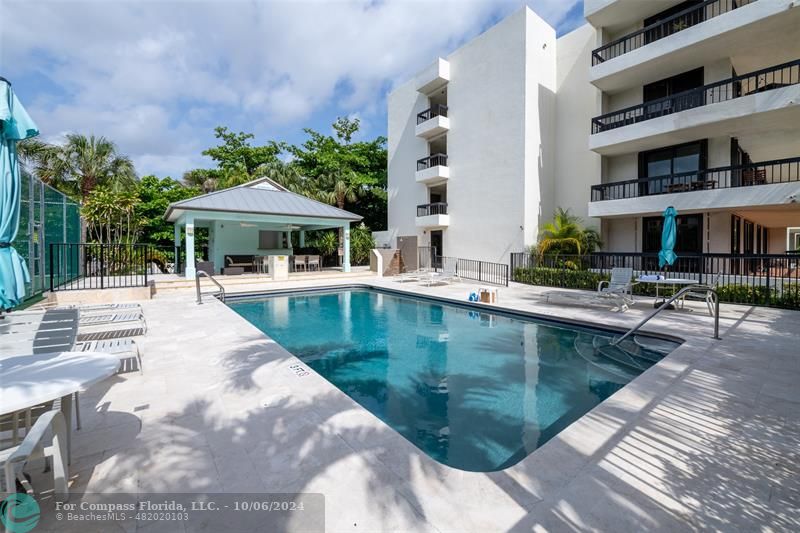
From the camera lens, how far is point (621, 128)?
15.2 m

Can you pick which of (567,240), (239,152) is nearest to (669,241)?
(567,240)

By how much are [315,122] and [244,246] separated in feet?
49.6

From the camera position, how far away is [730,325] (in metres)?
7.83

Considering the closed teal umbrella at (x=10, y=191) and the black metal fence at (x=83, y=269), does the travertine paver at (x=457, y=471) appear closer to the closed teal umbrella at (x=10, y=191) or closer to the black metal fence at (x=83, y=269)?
the closed teal umbrella at (x=10, y=191)

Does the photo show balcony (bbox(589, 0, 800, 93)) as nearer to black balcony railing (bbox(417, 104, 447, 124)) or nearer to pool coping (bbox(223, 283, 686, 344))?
black balcony railing (bbox(417, 104, 447, 124))

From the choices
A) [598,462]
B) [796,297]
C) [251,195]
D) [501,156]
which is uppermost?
[501,156]

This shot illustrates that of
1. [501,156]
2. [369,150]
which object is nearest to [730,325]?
[501,156]

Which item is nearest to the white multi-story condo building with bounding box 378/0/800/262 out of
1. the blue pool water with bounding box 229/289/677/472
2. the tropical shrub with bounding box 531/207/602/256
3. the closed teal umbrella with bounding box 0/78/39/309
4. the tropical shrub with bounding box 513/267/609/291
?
the tropical shrub with bounding box 531/207/602/256

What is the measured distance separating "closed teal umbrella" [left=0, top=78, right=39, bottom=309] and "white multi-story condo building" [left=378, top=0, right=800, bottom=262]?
Answer: 17306 mm

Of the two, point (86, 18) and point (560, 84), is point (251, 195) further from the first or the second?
point (560, 84)

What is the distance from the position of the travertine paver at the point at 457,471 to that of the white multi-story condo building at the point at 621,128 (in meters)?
11.7

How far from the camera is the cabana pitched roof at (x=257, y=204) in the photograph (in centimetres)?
1582

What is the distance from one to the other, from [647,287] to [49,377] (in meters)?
15.1

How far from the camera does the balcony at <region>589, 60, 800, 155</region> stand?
11.8 meters
